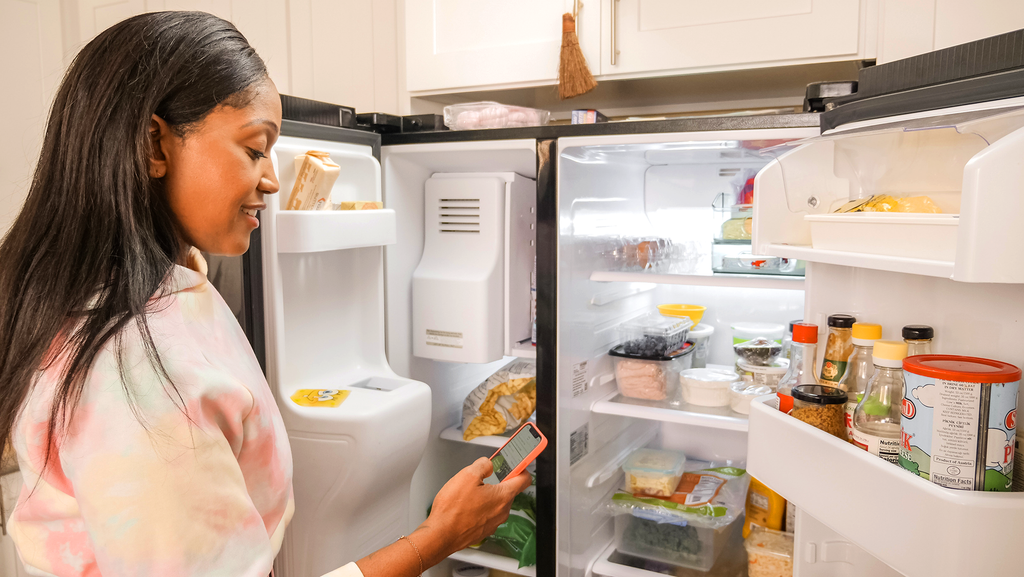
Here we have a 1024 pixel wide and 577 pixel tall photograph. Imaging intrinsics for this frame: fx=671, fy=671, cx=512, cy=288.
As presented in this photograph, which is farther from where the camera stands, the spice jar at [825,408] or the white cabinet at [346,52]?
the white cabinet at [346,52]

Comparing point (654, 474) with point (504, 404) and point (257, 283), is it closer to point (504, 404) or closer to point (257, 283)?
point (504, 404)

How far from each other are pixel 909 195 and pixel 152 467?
100cm

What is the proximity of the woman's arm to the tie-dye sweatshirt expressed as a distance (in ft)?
0.63

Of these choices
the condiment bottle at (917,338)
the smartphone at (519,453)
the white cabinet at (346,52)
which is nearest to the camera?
the condiment bottle at (917,338)

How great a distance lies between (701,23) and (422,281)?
0.90 m

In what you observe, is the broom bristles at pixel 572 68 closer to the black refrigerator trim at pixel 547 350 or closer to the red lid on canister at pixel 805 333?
the black refrigerator trim at pixel 547 350

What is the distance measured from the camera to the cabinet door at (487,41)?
5.15 ft

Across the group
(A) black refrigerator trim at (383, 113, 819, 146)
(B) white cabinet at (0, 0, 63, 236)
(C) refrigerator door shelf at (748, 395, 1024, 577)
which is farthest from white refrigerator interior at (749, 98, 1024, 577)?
(B) white cabinet at (0, 0, 63, 236)

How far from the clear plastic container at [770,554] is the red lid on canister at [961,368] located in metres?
0.89

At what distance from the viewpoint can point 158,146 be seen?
75 cm

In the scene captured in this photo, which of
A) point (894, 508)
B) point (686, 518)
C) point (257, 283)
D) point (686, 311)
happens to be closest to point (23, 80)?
point (257, 283)

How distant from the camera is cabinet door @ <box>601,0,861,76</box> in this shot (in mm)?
1339

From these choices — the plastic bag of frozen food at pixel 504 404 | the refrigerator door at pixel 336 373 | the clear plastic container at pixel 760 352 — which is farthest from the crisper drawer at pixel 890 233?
the plastic bag of frozen food at pixel 504 404

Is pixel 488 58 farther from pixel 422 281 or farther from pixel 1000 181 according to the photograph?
pixel 1000 181
